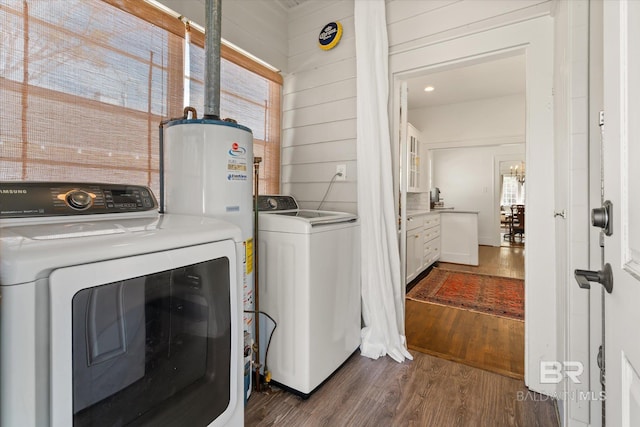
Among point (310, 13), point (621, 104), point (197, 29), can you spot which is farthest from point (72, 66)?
point (621, 104)

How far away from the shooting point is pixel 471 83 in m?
4.43

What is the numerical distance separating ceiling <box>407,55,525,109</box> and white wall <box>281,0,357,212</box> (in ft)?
5.95

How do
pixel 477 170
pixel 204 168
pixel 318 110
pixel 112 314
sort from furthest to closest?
pixel 477 170
pixel 318 110
pixel 204 168
pixel 112 314

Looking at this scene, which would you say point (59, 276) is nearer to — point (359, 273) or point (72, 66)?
point (72, 66)

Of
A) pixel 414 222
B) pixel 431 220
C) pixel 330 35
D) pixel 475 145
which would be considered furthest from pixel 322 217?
pixel 475 145

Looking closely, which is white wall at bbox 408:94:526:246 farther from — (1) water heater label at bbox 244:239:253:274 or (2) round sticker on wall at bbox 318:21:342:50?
(1) water heater label at bbox 244:239:253:274

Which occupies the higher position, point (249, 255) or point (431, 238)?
point (249, 255)

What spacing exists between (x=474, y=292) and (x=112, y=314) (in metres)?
3.52

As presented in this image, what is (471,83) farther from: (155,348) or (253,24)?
(155,348)

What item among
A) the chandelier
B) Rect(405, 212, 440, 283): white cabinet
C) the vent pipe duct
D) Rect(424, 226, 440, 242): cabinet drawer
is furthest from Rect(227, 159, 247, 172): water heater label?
the chandelier

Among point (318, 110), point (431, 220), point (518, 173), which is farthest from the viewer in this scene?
point (518, 173)

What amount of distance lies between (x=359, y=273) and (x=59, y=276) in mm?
1709

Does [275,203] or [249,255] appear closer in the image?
[249,255]

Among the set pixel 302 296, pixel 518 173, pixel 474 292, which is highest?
pixel 518 173
